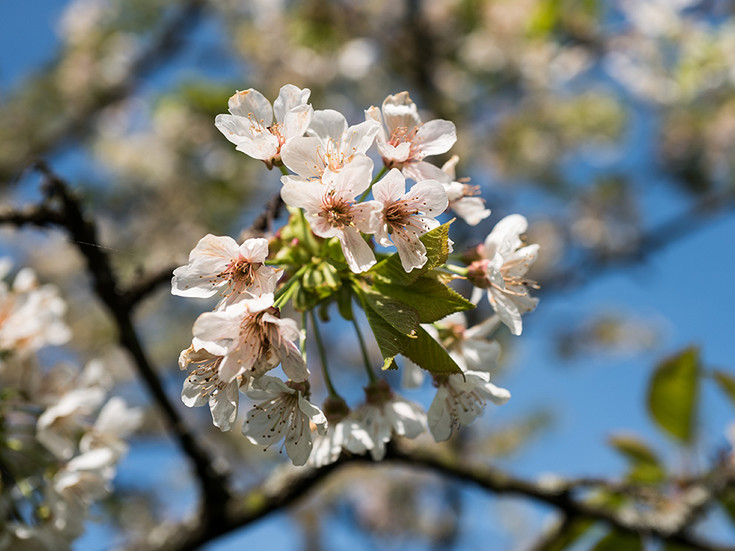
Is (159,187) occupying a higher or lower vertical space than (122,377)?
higher

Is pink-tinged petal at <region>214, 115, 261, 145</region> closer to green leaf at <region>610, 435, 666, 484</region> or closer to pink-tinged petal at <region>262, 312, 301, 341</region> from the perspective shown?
pink-tinged petal at <region>262, 312, 301, 341</region>

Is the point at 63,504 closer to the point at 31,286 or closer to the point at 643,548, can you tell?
the point at 31,286

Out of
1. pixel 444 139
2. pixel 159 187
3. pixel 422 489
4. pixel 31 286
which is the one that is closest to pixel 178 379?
pixel 159 187

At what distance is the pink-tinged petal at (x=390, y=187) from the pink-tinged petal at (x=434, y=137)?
0.15m

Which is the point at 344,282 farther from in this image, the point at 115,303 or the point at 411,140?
the point at 115,303

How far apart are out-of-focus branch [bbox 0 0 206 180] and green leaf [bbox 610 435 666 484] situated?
5.82 m

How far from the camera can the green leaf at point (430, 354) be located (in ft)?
2.47

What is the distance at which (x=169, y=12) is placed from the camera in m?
6.21

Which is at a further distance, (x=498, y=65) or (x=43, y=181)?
(x=498, y=65)

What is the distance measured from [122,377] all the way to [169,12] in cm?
445

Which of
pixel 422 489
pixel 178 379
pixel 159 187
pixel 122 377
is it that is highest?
pixel 159 187

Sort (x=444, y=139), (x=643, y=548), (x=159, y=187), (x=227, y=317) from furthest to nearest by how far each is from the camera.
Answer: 1. (x=159, y=187)
2. (x=643, y=548)
3. (x=444, y=139)
4. (x=227, y=317)

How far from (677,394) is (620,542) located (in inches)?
21.9

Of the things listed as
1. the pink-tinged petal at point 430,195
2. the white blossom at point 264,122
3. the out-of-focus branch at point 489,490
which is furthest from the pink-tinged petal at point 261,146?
the out-of-focus branch at point 489,490
